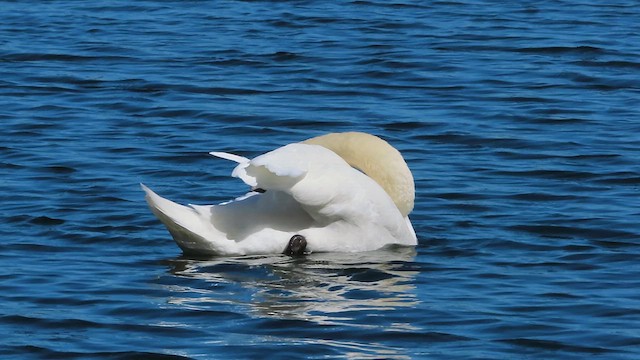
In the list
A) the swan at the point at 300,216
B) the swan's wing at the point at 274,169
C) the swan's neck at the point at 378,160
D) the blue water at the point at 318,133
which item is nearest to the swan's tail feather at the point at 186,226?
the swan at the point at 300,216

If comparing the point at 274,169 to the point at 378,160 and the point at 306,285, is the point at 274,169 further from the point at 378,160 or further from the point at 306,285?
the point at 378,160

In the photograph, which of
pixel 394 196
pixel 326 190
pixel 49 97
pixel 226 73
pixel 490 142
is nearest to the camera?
pixel 326 190

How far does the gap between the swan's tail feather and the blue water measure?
0.11 m

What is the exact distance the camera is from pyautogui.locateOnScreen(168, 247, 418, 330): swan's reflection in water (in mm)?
8133

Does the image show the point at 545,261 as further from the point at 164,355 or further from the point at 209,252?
the point at 164,355

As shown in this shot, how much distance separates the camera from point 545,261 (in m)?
9.41

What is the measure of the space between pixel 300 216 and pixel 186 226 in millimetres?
714

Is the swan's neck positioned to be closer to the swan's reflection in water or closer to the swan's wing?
the swan's reflection in water

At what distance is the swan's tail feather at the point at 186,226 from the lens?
899 centimetres

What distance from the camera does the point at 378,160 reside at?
1006cm

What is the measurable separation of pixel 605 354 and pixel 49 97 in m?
8.78

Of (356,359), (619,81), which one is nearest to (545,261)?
(356,359)

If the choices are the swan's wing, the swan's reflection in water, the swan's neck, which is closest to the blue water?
the swan's reflection in water

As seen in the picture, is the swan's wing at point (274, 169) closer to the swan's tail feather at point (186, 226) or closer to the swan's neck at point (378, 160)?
the swan's tail feather at point (186, 226)
